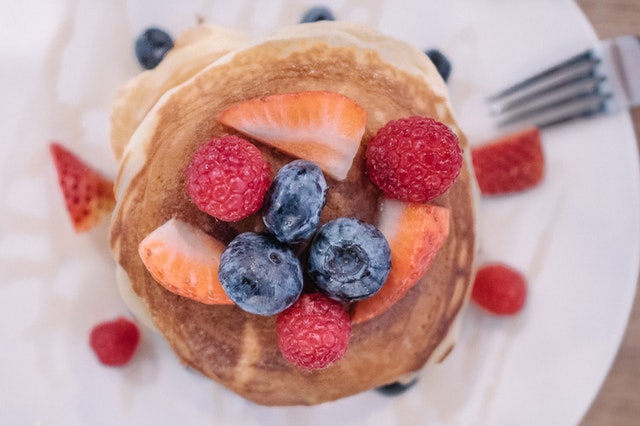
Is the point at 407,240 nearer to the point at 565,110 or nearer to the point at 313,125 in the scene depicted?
the point at 313,125

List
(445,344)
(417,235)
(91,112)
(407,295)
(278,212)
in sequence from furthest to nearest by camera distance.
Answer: (91,112) → (445,344) → (407,295) → (417,235) → (278,212)

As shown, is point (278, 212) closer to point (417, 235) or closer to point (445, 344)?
point (417, 235)

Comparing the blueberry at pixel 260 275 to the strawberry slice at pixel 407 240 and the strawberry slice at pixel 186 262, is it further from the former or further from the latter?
the strawberry slice at pixel 407 240

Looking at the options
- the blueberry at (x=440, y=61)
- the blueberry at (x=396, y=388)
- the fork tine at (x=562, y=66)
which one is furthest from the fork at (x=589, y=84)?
the blueberry at (x=396, y=388)

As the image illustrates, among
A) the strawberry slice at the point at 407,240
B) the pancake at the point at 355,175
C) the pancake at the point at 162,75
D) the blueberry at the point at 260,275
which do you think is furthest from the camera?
the pancake at the point at 162,75

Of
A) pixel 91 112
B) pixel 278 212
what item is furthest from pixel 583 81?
pixel 91 112

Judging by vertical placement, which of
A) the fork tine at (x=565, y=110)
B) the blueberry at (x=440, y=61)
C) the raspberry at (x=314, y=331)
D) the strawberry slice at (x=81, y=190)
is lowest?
the strawberry slice at (x=81, y=190)
